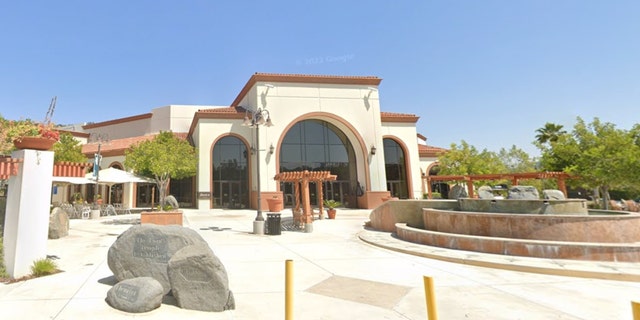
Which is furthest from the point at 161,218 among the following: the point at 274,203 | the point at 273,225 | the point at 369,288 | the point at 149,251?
the point at 369,288

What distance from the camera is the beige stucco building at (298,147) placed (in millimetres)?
26125

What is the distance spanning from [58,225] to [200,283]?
10.5m

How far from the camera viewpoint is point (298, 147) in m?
28.1

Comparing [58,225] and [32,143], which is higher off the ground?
[32,143]

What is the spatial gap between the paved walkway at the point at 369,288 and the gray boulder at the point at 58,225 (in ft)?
8.89

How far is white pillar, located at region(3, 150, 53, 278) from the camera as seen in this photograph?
6.32 metres

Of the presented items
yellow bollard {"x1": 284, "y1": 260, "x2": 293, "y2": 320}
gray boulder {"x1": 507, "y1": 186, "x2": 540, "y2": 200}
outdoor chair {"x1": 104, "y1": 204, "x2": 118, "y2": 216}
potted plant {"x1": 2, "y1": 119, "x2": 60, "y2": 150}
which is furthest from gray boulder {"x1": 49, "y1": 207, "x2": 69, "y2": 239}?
gray boulder {"x1": 507, "y1": 186, "x2": 540, "y2": 200}

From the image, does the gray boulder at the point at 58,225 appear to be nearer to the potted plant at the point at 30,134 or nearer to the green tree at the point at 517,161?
the potted plant at the point at 30,134

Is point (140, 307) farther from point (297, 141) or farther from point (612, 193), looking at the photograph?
point (612, 193)

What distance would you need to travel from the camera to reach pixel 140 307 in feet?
14.9

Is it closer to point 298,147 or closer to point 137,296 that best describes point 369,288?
point 137,296

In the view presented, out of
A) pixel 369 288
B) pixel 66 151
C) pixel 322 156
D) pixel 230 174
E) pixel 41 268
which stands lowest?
pixel 369 288

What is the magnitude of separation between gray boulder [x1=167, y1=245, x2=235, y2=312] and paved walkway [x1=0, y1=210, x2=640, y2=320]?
5.8 inches

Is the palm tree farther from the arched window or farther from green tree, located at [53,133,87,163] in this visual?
green tree, located at [53,133,87,163]
